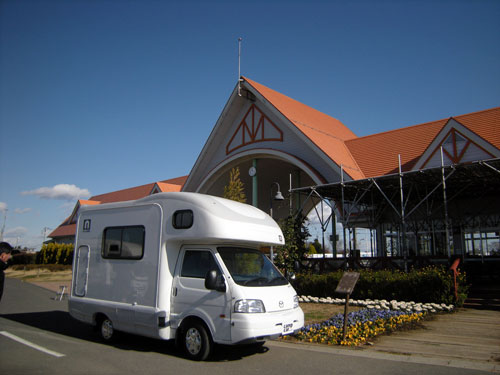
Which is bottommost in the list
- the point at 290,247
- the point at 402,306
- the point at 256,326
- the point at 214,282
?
the point at 402,306

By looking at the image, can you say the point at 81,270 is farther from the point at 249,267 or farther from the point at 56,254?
the point at 56,254

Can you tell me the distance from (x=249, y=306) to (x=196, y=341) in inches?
47.2

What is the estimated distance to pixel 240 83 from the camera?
23109 millimetres

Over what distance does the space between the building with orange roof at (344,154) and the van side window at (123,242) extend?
7236 millimetres

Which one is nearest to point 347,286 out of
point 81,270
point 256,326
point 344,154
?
point 256,326

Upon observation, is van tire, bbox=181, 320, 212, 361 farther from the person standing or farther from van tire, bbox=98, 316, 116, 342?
the person standing

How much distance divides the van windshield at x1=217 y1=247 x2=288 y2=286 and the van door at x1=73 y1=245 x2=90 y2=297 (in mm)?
3647

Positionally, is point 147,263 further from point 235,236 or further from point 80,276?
point 80,276

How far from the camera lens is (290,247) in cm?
1691

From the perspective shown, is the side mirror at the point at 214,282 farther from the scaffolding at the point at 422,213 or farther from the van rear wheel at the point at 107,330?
the scaffolding at the point at 422,213

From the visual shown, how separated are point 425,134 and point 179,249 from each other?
17.3 m

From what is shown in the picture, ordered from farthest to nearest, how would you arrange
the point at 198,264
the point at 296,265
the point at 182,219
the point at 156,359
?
the point at 296,265 → the point at 182,219 → the point at 198,264 → the point at 156,359

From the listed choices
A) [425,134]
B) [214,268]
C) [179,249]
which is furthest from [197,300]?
[425,134]

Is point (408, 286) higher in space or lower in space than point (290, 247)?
lower
